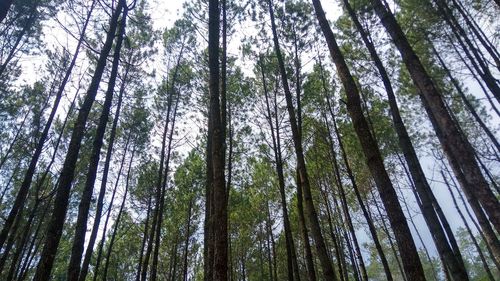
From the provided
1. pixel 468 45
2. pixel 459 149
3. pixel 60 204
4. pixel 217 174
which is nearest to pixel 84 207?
pixel 60 204

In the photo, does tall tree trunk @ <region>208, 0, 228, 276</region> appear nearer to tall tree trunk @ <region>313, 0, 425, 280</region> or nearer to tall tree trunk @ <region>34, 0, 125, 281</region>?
tall tree trunk @ <region>313, 0, 425, 280</region>

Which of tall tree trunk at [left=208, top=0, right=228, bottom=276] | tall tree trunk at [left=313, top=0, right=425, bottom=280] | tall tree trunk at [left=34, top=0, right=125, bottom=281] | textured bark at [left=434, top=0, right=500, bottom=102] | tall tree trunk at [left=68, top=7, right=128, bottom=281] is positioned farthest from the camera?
textured bark at [left=434, top=0, right=500, bottom=102]

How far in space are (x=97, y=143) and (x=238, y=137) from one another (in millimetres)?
8937

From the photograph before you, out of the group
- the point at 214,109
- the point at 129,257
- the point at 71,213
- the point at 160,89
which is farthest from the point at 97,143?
the point at 129,257

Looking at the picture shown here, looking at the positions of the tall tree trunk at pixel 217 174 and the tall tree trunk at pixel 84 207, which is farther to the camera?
the tall tree trunk at pixel 84 207

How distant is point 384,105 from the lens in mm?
13766

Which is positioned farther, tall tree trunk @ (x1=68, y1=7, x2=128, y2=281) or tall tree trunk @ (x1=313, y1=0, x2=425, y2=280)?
tall tree trunk @ (x1=68, y1=7, x2=128, y2=281)

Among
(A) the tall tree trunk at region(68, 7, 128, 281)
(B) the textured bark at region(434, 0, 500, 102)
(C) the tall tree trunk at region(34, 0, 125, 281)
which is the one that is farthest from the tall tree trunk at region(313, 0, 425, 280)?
(B) the textured bark at region(434, 0, 500, 102)

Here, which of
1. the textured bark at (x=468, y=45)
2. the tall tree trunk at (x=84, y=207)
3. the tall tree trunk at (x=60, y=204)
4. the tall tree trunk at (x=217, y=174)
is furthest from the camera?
the textured bark at (x=468, y=45)

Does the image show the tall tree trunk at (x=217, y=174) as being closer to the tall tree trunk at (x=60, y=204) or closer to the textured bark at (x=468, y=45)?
the tall tree trunk at (x=60, y=204)

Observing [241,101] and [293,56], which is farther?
[241,101]

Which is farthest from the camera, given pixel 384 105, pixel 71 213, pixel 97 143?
pixel 71 213

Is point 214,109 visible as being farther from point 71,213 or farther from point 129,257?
point 129,257

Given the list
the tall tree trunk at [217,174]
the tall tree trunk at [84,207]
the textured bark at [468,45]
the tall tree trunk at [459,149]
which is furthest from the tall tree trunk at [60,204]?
the textured bark at [468,45]
